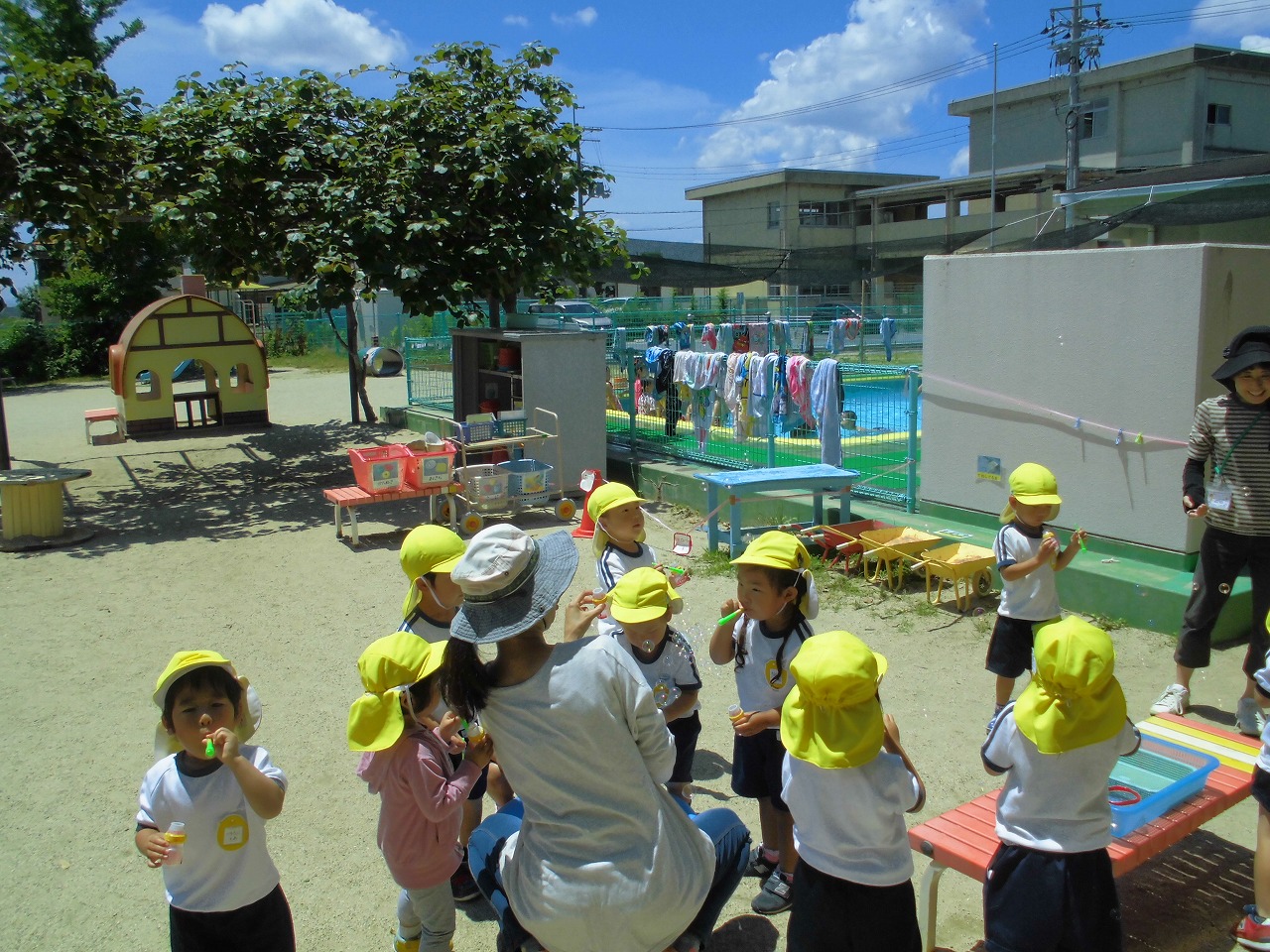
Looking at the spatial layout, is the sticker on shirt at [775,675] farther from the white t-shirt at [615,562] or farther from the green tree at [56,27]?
the green tree at [56,27]

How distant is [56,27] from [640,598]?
38180 millimetres

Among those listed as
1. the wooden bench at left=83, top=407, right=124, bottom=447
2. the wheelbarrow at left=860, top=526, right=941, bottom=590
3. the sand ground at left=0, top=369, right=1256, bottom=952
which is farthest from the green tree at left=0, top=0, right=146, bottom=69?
the wheelbarrow at left=860, top=526, right=941, bottom=590

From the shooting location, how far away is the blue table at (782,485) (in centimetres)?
800

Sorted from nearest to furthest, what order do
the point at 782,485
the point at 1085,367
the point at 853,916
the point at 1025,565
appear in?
the point at 853,916 → the point at 1025,565 → the point at 1085,367 → the point at 782,485

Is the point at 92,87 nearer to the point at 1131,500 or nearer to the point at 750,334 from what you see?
the point at 1131,500

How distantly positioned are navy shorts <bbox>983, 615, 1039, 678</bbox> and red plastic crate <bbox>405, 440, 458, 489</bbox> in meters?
6.34

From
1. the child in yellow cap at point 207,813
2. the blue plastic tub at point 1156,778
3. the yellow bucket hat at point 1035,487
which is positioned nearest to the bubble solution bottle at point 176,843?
the child in yellow cap at point 207,813

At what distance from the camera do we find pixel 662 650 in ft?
11.7

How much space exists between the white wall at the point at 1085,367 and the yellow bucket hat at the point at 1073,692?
4723mm

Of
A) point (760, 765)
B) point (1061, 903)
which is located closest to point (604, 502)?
point (760, 765)

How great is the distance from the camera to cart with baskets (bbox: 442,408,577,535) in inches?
393

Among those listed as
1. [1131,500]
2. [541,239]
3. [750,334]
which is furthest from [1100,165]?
[1131,500]

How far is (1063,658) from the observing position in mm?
2480

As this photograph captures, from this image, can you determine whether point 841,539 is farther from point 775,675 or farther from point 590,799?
point 590,799
